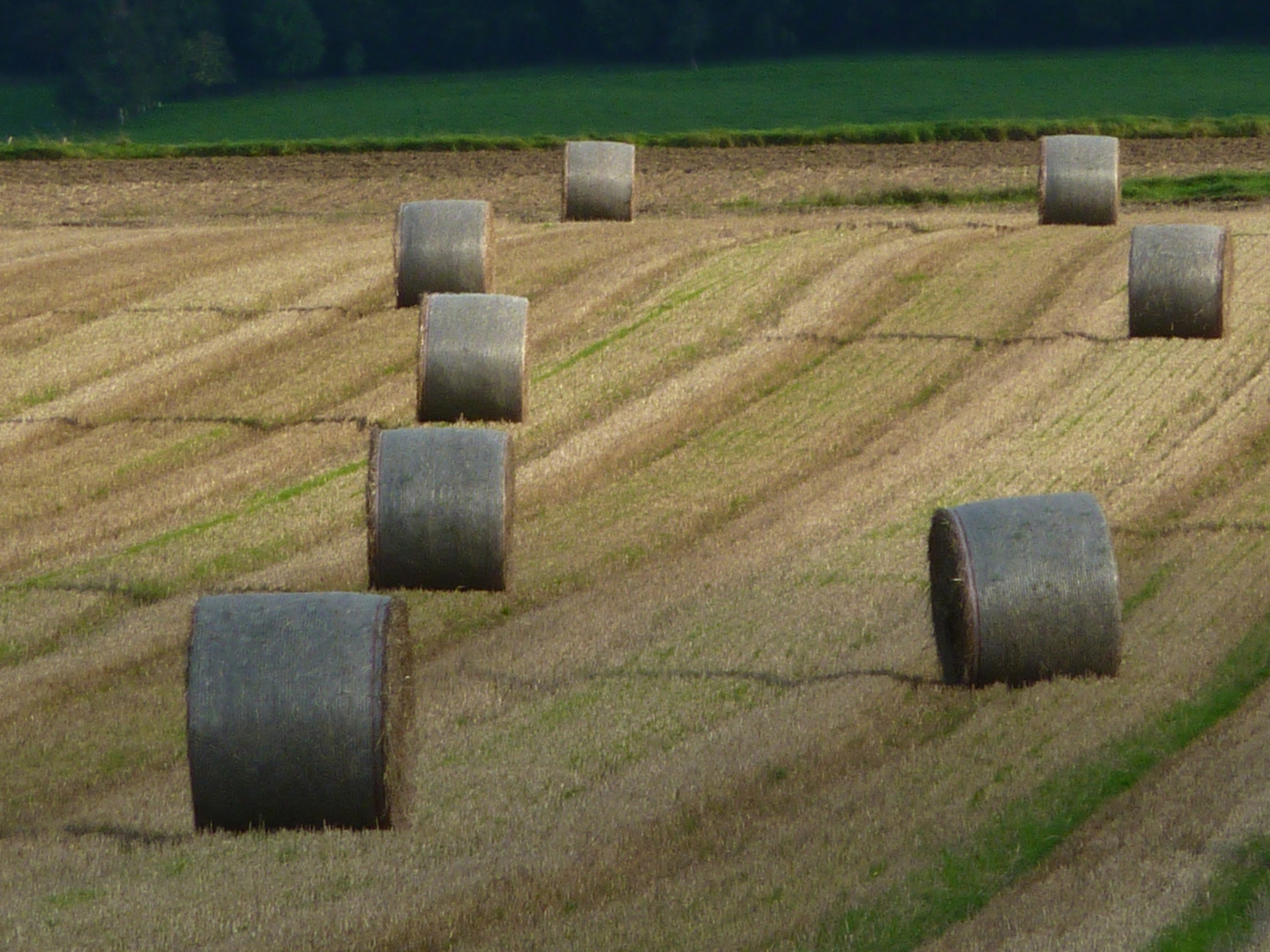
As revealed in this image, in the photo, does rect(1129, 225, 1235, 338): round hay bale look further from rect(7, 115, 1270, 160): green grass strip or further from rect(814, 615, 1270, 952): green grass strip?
rect(7, 115, 1270, 160): green grass strip

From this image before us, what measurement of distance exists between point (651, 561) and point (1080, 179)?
45.3 ft

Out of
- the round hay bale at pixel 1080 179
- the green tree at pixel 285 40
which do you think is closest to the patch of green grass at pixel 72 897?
the round hay bale at pixel 1080 179

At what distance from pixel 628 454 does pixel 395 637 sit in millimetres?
8895

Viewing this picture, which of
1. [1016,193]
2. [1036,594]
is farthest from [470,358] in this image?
[1016,193]

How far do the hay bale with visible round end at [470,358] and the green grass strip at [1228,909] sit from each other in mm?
11138

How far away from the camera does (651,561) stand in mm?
15336

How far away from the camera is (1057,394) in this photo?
65.4 ft

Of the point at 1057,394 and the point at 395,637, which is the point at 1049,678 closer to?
the point at 395,637

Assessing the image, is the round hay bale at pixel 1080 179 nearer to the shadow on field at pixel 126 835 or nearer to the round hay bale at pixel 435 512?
the round hay bale at pixel 435 512

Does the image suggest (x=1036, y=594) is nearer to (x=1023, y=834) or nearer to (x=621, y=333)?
(x=1023, y=834)

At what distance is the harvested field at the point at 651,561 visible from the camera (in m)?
8.91

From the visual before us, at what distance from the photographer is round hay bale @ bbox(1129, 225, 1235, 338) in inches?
835

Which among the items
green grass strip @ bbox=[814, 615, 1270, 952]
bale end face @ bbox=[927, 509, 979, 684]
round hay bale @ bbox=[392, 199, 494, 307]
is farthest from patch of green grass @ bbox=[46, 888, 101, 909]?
round hay bale @ bbox=[392, 199, 494, 307]

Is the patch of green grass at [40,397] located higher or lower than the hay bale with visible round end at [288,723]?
lower
